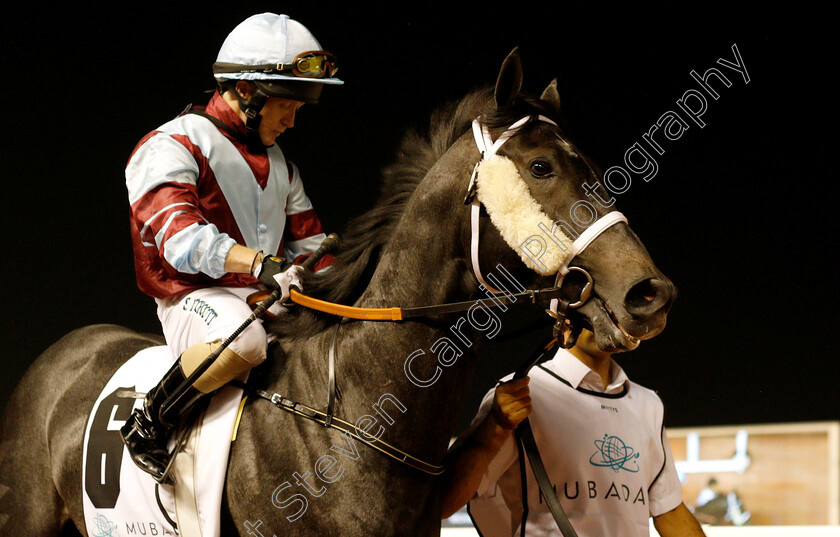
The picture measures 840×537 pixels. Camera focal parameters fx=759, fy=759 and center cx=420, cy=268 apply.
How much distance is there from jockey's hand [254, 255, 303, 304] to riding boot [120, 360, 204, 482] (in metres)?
0.32

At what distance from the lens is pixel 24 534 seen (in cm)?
225

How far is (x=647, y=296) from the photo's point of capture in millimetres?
1379

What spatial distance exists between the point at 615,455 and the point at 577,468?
0.12 meters

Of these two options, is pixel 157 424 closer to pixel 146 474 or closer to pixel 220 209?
pixel 146 474

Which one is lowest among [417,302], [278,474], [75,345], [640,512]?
[640,512]

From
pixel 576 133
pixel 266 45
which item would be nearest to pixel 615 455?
pixel 266 45

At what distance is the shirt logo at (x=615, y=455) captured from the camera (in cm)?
209

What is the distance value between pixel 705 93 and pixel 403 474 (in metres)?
2.64

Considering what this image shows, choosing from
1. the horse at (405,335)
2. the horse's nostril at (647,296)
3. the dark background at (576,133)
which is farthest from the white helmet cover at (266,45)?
the dark background at (576,133)

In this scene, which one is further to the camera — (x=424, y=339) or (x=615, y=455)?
(x=615, y=455)

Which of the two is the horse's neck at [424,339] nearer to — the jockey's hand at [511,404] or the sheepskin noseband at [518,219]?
the sheepskin noseband at [518,219]

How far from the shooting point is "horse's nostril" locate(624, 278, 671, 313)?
1345 mm

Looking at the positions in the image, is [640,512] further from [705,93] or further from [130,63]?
[130,63]

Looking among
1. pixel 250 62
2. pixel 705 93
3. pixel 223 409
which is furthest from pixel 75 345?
pixel 705 93
